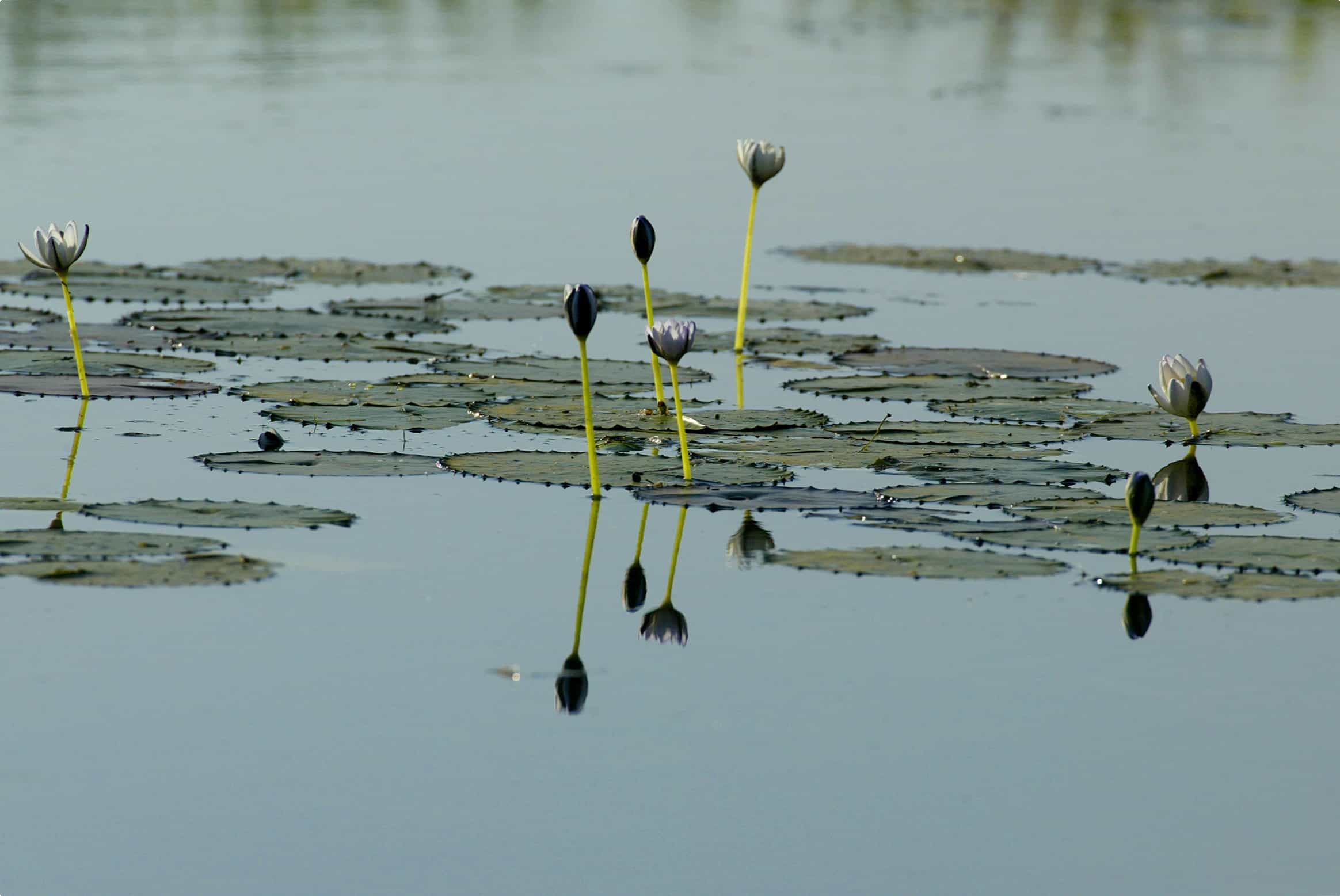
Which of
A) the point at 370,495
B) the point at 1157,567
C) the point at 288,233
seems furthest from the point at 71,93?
the point at 1157,567

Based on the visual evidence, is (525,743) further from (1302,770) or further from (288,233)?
(288,233)

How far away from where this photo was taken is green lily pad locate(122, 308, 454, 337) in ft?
26.1

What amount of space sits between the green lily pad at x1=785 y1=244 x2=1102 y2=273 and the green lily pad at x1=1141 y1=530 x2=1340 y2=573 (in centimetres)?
537

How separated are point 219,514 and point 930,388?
2.96 m

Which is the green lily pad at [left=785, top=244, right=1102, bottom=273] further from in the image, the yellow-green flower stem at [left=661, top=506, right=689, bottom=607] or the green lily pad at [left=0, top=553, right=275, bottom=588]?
the green lily pad at [left=0, top=553, right=275, bottom=588]

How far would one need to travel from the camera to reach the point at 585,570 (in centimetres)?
490

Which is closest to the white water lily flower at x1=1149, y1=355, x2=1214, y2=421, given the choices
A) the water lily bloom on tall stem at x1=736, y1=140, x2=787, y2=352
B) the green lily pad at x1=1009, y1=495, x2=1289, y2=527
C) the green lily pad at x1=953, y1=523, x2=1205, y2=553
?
the green lily pad at x1=1009, y1=495, x2=1289, y2=527

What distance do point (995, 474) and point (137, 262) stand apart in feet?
19.2

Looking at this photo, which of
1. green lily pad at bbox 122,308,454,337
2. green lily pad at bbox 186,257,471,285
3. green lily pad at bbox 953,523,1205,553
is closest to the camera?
green lily pad at bbox 953,523,1205,553

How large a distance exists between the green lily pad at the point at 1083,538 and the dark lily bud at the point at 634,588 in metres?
0.84

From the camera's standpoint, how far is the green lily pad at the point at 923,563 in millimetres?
4715

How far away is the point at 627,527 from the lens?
5.32m

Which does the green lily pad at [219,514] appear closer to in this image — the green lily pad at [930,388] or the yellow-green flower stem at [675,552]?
the yellow-green flower stem at [675,552]

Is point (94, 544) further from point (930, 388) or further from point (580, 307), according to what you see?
point (930, 388)
